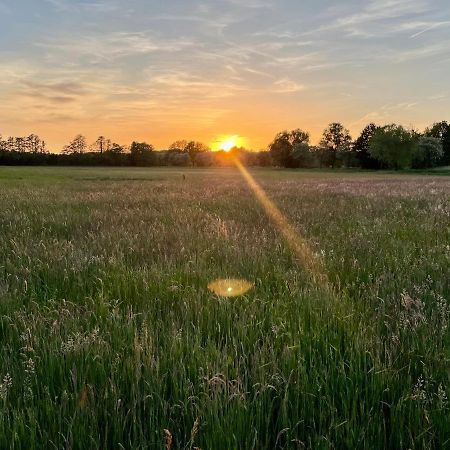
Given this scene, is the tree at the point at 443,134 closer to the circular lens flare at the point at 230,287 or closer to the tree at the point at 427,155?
the tree at the point at 427,155

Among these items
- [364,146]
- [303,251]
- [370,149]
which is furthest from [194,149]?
[303,251]

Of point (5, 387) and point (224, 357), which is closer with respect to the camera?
point (5, 387)

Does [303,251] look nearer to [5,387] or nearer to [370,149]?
[5,387]

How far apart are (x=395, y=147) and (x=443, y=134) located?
5509 cm

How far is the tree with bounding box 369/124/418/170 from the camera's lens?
340 ft

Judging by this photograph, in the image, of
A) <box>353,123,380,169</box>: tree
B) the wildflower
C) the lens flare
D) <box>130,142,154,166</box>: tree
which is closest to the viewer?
the wildflower

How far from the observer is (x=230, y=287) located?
448cm

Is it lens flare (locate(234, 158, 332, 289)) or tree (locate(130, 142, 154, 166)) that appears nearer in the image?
lens flare (locate(234, 158, 332, 289))

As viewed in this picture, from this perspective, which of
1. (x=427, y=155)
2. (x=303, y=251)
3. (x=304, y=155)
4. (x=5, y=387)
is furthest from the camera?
(x=304, y=155)

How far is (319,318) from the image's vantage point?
3.33 meters

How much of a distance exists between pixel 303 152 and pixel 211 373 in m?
139

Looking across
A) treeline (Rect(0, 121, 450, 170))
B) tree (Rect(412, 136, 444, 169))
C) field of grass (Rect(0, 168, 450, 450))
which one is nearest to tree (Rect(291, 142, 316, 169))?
treeline (Rect(0, 121, 450, 170))

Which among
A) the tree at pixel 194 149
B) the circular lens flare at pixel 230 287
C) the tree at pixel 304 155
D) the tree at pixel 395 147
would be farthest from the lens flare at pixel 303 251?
the tree at pixel 194 149

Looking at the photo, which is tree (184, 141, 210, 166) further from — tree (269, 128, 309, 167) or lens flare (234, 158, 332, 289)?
lens flare (234, 158, 332, 289)
